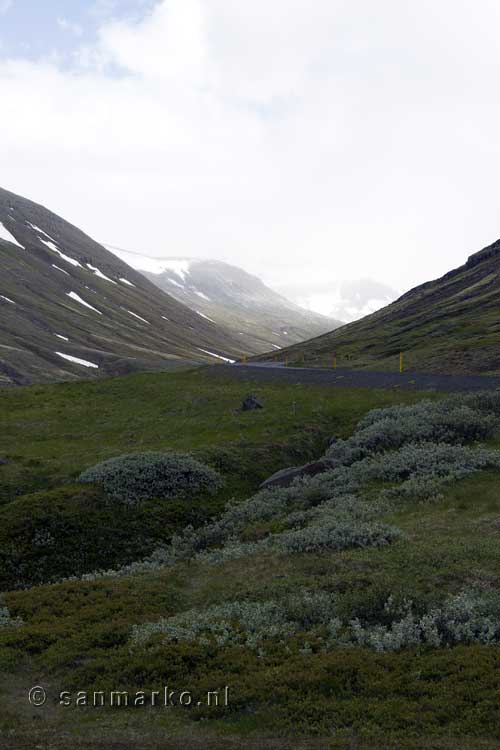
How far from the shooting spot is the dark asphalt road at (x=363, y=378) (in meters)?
42.9

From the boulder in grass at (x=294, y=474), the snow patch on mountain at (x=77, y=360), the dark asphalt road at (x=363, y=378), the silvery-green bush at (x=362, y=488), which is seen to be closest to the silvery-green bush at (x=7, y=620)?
the silvery-green bush at (x=362, y=488)

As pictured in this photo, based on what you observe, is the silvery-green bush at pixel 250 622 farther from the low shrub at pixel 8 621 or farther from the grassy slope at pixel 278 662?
the low shrub at pixel 8 621

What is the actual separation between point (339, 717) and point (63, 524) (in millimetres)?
19907

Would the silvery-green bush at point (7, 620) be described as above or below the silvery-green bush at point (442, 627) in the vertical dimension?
below

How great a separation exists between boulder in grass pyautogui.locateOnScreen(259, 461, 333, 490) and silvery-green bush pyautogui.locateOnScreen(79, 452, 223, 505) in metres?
3.11

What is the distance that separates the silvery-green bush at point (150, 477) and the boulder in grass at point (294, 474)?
122 inches

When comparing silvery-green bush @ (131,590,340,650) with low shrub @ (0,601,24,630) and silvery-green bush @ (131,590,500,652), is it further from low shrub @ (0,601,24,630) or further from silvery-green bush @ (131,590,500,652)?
low shrub @ (0,601,24,630)

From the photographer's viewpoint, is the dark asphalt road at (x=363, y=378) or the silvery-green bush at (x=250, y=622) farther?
the dark asphalt road at (x=363, y=378)

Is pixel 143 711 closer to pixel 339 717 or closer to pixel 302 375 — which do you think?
pixel 339 717

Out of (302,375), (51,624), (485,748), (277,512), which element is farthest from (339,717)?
(302,375)

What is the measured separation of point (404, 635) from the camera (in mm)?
14312

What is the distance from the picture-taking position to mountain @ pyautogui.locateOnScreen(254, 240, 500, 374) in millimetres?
57094

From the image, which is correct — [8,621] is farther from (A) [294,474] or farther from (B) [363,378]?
(B) [363,378]

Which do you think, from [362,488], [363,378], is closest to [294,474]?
Result: [362,488]
